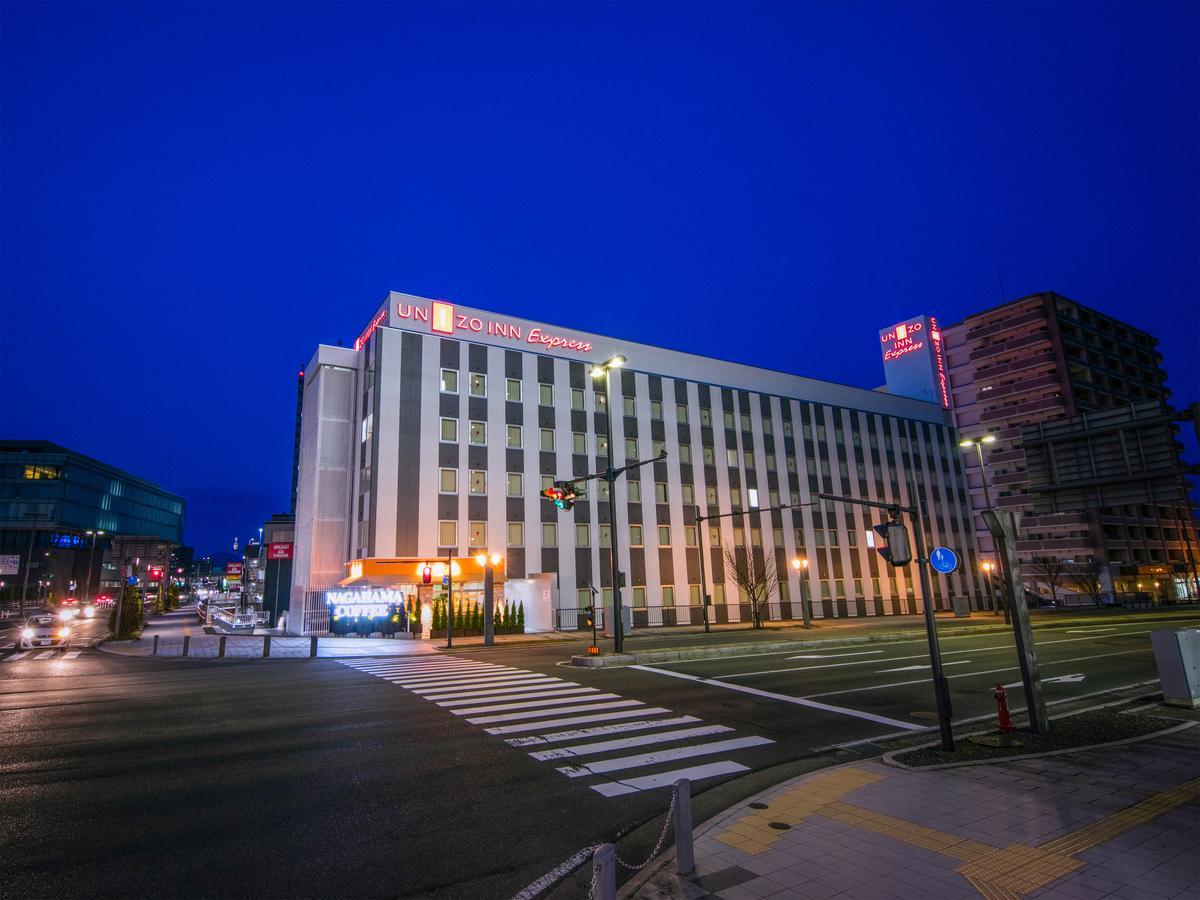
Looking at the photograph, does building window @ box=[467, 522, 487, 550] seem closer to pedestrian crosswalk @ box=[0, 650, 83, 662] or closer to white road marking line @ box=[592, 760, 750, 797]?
pedestrian crosswalk @ box=[0, 650, 83, 662]

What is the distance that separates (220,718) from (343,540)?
31656 mm

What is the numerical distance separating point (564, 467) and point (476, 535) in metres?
8.16

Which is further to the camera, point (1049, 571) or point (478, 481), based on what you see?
point (1049, 571)

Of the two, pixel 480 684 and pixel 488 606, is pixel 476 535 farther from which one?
pixel 480 684

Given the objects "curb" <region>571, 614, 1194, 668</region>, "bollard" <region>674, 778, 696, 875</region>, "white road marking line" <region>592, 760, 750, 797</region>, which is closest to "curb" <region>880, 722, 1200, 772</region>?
"white road marking line" <region>592, 760, 750, 797</region>

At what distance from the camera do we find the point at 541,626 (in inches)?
1478

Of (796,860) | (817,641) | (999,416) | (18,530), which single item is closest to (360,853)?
(796,860)

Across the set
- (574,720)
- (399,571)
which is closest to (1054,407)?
(399,571)

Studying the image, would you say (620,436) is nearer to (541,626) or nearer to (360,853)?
(541,626)

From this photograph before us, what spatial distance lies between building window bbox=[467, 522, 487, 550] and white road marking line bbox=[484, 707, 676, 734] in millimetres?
27668

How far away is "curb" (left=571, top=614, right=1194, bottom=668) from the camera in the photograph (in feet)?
68.7

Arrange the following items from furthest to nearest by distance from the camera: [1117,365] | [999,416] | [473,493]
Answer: [1117,365]
[999,416]
[473,493]

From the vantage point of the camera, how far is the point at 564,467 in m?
43.7

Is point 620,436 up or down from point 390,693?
up
